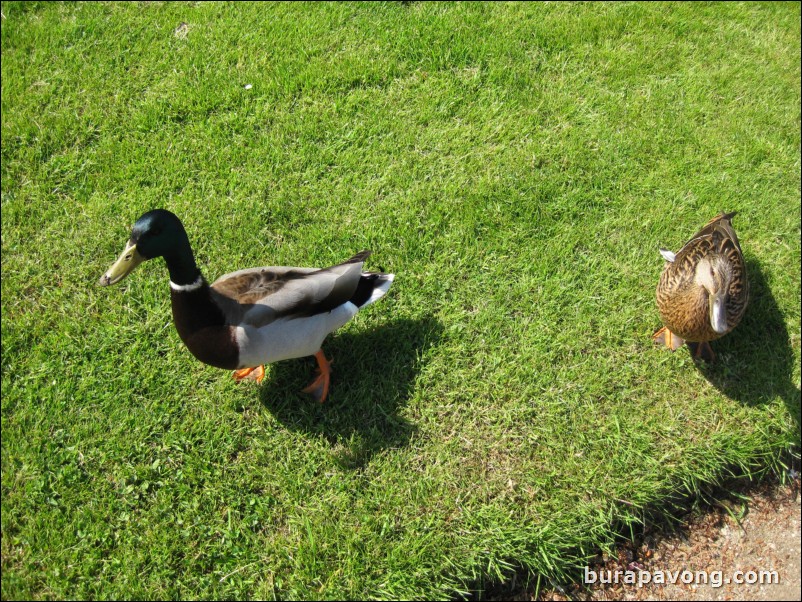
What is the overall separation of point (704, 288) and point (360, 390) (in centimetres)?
194

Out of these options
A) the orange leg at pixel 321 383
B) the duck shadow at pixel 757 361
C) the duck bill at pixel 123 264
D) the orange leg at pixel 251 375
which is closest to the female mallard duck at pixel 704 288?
the duck shadow at pixel 757 361

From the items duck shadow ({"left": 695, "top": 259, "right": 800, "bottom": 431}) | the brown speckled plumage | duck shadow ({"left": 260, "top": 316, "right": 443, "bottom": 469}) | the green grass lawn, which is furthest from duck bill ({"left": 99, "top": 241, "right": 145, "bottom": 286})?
duck shadow ({"left": 695, "top": 259, "right": 800, "bottom": 431})

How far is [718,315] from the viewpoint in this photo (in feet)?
9.29

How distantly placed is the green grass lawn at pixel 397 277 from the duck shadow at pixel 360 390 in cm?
2

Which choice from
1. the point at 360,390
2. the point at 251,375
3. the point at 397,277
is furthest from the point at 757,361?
the point at 251,375

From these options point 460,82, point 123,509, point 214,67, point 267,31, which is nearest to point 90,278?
point 123,509

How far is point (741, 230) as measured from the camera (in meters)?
3.82

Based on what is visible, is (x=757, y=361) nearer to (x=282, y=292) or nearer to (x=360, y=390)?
(x=360, y=390)

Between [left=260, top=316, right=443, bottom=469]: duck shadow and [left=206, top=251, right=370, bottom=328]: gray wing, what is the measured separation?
0.46m

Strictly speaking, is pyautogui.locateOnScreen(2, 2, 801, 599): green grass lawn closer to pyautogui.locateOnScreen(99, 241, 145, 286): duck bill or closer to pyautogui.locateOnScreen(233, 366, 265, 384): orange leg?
pyautogui.locateOnScreen(233, 366, 265, 384): orange leg

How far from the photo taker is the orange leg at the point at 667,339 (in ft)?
10.9

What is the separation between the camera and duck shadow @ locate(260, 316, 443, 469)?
302 centimetres

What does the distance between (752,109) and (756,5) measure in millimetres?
1427

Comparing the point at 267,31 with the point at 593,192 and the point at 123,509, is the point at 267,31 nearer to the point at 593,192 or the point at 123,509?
the point at 593,192
